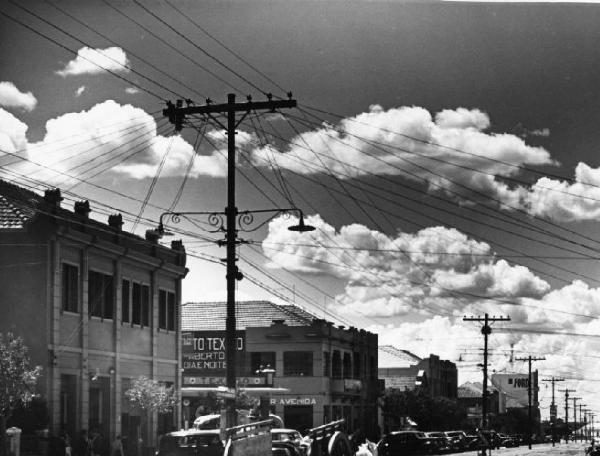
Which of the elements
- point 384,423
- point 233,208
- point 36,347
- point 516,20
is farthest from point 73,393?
point 384,423

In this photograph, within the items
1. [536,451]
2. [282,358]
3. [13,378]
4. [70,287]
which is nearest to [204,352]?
[282,358]

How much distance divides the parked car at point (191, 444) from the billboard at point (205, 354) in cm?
3532

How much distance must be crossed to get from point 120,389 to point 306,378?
29.2m

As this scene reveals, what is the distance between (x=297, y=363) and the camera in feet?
230

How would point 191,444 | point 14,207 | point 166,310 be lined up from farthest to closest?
point 166,310, point 14,207, point 191,444

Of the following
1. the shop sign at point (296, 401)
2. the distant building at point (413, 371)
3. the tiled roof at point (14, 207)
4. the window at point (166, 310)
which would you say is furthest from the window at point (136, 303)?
the distant building at point (413, 371)

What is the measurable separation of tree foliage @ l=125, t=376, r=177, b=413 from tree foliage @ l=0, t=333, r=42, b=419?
10156 mm

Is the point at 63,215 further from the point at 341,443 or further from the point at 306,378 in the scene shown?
the point at 306,378

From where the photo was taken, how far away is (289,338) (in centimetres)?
7012

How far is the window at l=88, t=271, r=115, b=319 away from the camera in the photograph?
131ft

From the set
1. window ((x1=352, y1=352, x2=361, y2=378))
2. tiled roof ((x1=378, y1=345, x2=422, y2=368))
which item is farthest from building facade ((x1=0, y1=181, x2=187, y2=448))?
tiled roof ((x1=378, y1=345, x2=422, y2=368))

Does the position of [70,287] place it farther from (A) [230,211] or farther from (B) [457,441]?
(B) [457,441]

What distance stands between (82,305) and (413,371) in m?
72.2

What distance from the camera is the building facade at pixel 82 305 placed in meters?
36.1
